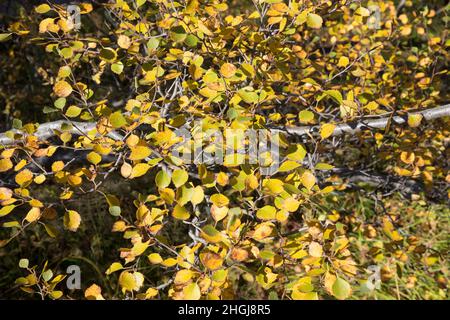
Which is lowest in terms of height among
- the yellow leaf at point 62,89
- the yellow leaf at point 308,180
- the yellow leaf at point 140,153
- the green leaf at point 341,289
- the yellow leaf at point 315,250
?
the green leaf at point 341,289

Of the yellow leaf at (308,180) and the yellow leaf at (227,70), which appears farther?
the yellow leaf at (227,70)

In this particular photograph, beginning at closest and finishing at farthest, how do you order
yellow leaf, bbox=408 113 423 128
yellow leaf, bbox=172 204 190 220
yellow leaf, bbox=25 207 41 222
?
yellow leaf, bbox=172 204 190 220, yellow leaf, bbox=25 207 41 222, yellow leaf, bbox=408 113 423 128

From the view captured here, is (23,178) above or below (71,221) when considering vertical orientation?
above

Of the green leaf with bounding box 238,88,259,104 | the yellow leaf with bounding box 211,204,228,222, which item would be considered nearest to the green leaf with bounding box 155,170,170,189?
the yellow leaf with bounding box 211,204,228,222

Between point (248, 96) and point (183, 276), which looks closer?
point (183, 276)

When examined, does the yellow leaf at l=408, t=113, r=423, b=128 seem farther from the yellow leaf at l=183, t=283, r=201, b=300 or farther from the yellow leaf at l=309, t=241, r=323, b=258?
the yellow leaf at l=183, t=283, r=201, b=300

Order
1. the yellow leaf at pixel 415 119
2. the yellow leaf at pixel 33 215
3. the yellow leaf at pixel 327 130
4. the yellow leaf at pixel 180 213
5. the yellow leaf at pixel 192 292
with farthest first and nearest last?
the yellow leaf at pixel 415 119, the yellow leaf at pixel 327 130, the yellow leaf at pixel 33 215, the yellow leaf at pixel 180 213, the yellow leaf at pixel 192 292

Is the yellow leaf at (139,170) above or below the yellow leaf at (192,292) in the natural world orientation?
above

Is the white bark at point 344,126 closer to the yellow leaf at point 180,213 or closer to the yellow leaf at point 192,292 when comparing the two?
the yellow leaf at point 180,213

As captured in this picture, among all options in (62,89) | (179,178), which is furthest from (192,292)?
(62,89)

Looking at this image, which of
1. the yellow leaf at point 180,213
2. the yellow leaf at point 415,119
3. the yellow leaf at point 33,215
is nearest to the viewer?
the yellow leaf at point 180,213

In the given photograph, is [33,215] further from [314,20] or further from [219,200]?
[314,20]

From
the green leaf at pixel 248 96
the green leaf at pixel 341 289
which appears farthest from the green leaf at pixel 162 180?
the green leaf at pixel 341 289
